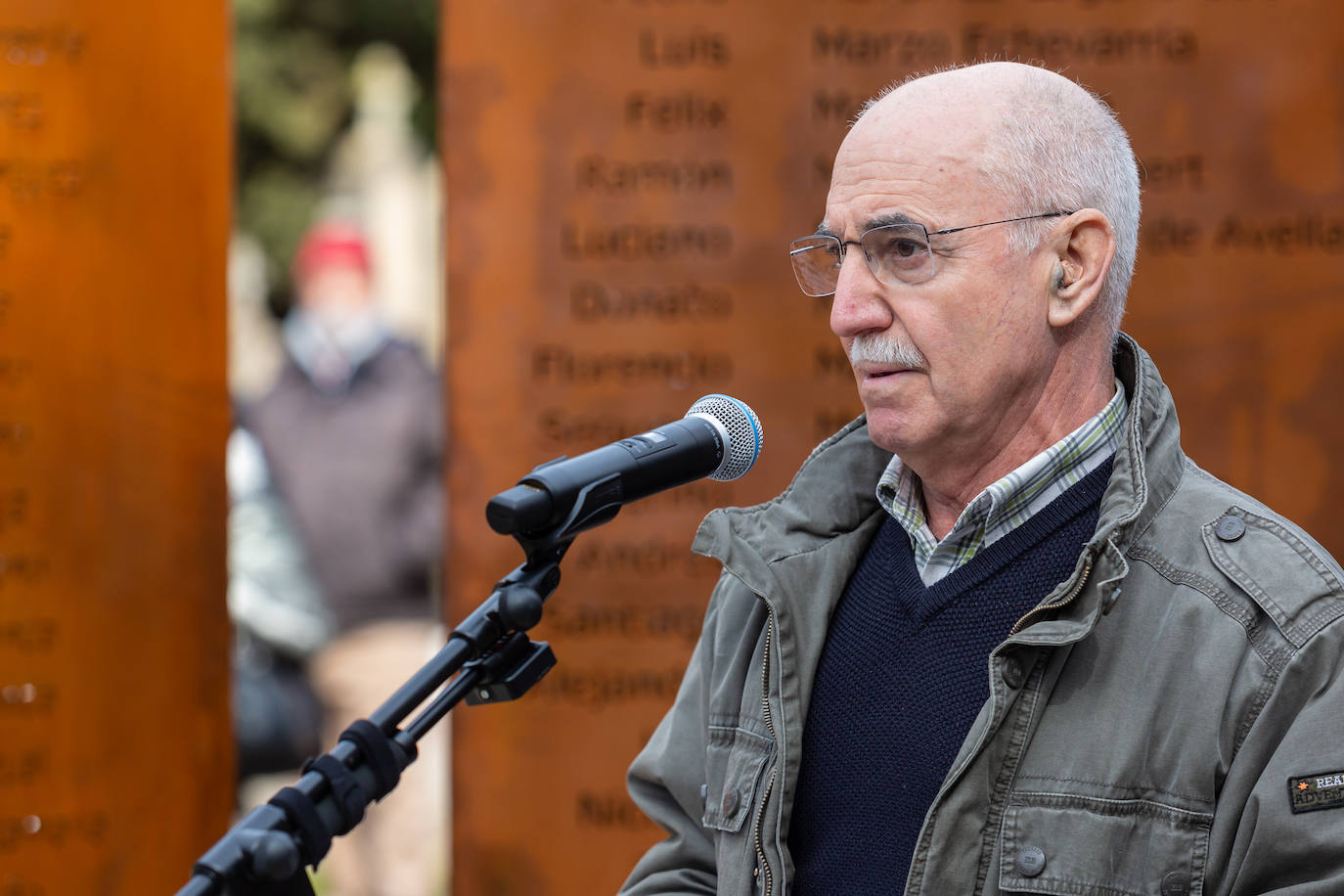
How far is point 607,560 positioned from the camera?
3750 mm

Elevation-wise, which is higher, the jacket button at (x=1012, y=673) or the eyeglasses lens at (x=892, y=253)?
the eyeglasses lens at (x=892, y=253)

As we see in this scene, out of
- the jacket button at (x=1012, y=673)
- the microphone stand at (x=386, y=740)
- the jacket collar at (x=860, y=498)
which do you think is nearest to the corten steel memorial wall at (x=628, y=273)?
the jacket collar at (x=860, y=498)

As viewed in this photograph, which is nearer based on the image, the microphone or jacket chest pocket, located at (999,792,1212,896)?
the microphone

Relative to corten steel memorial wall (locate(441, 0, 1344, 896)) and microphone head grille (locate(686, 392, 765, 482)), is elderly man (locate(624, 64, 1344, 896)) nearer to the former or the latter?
microphone head grille (locate(686, 392, 765, 482))

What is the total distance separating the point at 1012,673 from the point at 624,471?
0.54m

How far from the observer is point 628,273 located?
3758mm

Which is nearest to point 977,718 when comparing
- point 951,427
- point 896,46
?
point 951,427

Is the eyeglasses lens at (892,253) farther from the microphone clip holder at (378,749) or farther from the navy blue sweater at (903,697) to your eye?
the microphone clip holder at (378,749)

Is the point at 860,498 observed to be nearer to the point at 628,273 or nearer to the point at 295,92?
the point at 628,273

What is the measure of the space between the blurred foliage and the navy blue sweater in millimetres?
12086

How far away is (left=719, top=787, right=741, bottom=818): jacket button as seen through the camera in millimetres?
2041

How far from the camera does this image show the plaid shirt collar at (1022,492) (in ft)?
6.59

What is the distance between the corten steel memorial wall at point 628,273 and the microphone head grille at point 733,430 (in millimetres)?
1767

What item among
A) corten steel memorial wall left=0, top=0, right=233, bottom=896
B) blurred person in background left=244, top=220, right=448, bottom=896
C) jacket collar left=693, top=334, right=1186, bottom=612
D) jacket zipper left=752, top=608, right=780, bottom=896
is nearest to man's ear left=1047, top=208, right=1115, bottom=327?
jacket collar left=693, top=334, right=1186, bottom=612
